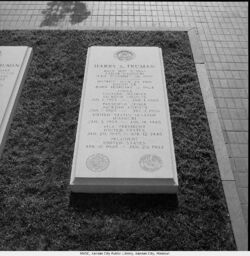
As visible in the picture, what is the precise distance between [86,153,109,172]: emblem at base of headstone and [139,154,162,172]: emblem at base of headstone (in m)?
0.52

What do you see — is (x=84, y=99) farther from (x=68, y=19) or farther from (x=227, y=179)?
(x=68, y=19)

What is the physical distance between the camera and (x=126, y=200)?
4.80 meters

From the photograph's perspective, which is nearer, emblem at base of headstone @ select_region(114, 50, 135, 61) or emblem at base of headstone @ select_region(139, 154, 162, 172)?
emblem at base of headstone @ select_region(139, 154, 162, 172)

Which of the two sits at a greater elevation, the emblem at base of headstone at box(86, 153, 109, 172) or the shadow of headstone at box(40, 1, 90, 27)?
the shadow of headstone at box(40, 1, 90, 27)

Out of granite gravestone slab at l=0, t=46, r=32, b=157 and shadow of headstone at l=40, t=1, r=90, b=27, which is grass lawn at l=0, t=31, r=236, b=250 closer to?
granite gravestone slab at l=0, t=46, r=32, b=157

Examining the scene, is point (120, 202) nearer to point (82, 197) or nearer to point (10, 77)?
point (82, 197)

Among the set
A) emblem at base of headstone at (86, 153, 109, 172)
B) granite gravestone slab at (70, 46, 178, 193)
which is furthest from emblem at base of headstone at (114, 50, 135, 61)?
emblem at base of headstone at (86, 153, 109, 172)

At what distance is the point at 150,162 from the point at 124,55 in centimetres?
257

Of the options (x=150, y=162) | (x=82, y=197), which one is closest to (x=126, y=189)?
(x=150, y=162)

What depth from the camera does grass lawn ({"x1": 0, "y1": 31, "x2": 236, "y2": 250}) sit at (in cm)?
446

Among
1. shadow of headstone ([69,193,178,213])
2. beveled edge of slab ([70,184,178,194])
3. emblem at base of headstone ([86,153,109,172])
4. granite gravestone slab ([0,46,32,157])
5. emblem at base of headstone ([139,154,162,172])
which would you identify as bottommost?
shadow of headstone ([69,193,178,213])

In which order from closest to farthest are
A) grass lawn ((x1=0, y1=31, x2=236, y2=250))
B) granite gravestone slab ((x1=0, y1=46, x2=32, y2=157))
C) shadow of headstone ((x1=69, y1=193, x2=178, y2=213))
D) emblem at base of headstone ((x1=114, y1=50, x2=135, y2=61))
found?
1. grass lawn ((x1=0, y1=31, x2=236, y2=250))
2. shadow of headstone ((x1=69, y1=193, x2=178, y2=213))
3. granite gravestone slab ((x1=0, y1=46, x2=32, y2=157))
4. emblem at base of headstone ((x1=114, y1=50, x2=135, y2=61))

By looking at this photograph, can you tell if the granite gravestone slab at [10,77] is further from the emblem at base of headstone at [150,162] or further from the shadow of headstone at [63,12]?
the emblem at base of headstone at [150,162]

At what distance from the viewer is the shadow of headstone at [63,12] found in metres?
8.75
